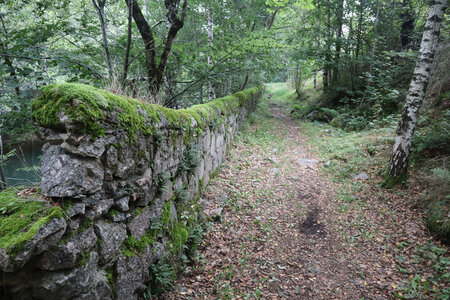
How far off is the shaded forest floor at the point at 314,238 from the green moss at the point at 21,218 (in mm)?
1947

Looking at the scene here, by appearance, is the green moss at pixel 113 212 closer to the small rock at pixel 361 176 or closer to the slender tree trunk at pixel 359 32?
the small rock at pixel 361 176

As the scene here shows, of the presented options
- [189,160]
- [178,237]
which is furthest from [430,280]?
[189,160]

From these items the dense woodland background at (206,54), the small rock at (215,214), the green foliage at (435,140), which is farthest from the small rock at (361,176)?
the small rock at (215,214)

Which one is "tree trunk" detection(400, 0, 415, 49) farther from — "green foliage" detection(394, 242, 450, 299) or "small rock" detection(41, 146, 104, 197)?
"small rock" detection(41, 146, 104, 197)

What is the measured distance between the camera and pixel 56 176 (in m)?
1.96

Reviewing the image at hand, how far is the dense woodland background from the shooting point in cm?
418

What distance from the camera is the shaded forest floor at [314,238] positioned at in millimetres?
3482

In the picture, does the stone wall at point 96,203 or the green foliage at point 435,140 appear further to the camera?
the green foliage at point 435,140

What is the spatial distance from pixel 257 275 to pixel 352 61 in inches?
508

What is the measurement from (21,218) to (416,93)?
745 cm

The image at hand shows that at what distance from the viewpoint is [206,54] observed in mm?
6059

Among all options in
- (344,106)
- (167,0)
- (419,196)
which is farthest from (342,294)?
(344,106)

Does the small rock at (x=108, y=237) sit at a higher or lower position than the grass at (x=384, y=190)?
higher

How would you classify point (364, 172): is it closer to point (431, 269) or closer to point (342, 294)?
point (431, 269)
